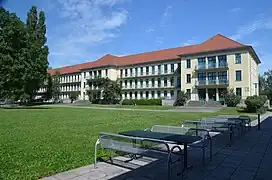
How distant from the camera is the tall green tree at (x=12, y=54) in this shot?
3034 cm

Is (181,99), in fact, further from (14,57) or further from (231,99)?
(14,57)

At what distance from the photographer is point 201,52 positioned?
154 ft

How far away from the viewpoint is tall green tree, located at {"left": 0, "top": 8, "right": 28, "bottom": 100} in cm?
3034

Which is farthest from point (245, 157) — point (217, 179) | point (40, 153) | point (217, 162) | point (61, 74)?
point (61, 74)

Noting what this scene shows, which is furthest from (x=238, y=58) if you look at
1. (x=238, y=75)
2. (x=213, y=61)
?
(x=213, y=61)

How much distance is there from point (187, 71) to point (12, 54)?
33192 mm

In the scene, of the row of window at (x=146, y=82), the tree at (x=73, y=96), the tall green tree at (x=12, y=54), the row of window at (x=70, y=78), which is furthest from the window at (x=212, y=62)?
the row of window at (x=70, y=78)

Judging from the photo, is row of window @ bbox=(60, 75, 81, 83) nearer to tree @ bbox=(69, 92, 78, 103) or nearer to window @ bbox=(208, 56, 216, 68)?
tree @ bbox=(69, 92, 78, 103)

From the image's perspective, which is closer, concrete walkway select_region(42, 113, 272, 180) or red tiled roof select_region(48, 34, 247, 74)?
concrete walkway select_region(42, 113, 272, 180)

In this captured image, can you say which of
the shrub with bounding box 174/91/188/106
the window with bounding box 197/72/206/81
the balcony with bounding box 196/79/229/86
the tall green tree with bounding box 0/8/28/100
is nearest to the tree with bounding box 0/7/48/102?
the tall green tree with bounding box 0/8/28/100

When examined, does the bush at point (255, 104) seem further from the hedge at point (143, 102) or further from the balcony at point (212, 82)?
the hedge at point (143, 102)

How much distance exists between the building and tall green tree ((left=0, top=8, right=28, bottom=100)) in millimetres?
30886

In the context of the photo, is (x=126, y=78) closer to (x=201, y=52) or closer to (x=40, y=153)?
(x=201, y=52)

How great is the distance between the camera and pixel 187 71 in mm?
49750
